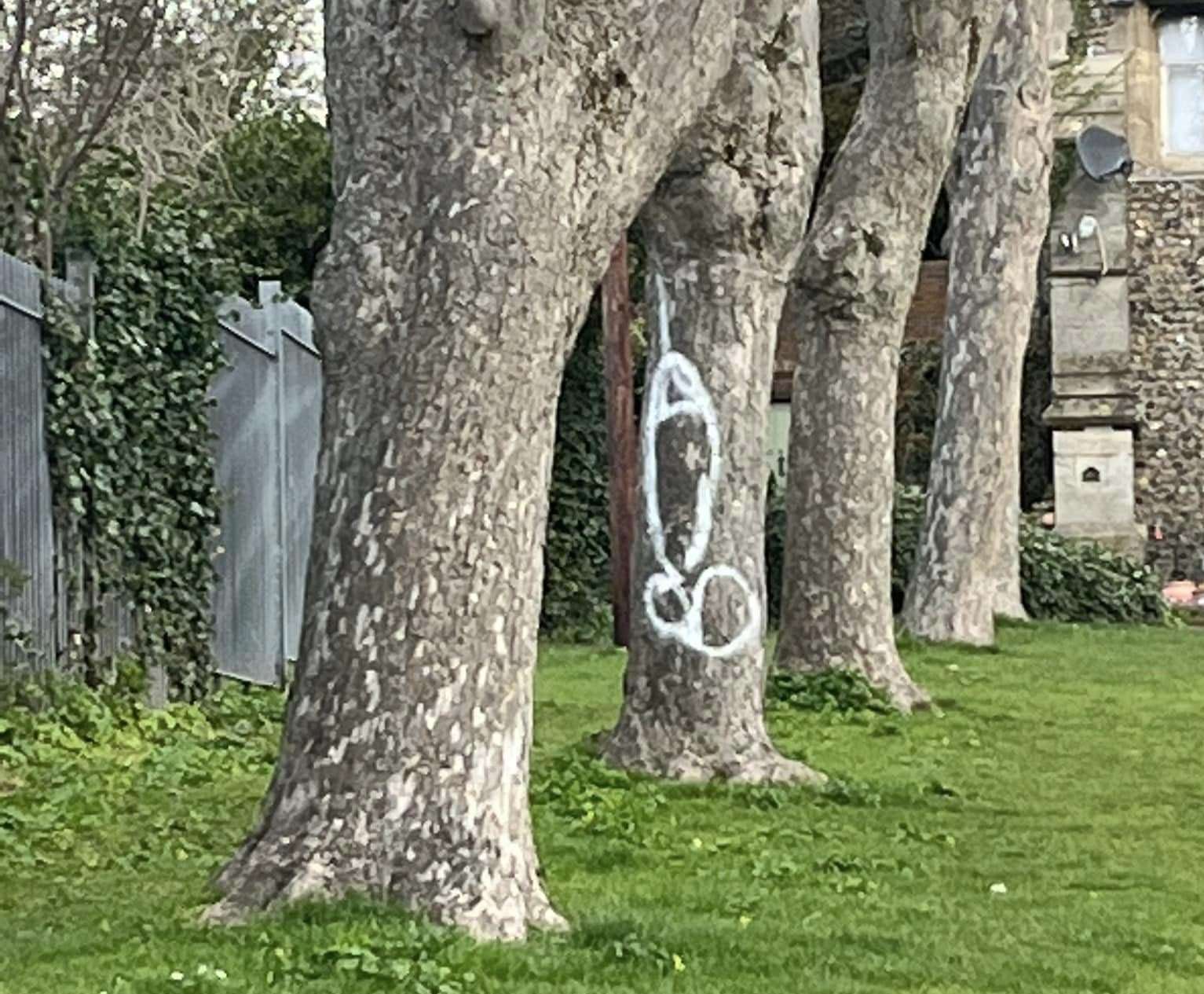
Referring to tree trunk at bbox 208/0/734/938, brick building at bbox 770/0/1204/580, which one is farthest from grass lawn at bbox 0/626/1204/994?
brick building at bbox 770/0/1204/580

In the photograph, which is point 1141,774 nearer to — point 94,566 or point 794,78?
A: point 794,78

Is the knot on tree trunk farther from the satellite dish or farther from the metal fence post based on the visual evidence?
the satellite dish

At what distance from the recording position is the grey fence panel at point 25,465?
11.7 m

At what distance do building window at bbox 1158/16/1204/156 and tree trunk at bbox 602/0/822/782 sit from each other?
1997 centimetres

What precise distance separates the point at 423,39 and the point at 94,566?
20.5ft

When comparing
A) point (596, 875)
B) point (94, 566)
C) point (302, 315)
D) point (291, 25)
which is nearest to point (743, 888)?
point (596, 875)

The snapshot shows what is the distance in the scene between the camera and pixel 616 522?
1833cm

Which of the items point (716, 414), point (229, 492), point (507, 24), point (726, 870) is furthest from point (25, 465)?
point (507, 24)

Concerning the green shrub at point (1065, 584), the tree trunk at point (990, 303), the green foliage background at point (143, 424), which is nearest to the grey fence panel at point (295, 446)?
the green foliage background at point (143, 424)

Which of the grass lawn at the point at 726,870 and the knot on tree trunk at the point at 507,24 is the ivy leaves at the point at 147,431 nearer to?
the grass lawn at the point at 726,870

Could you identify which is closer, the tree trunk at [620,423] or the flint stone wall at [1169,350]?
the tree trunk at [620,423]

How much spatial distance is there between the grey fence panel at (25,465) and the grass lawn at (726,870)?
587 millimetres

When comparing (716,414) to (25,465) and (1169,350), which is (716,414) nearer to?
(25,465)

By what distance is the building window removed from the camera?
30156 mm
